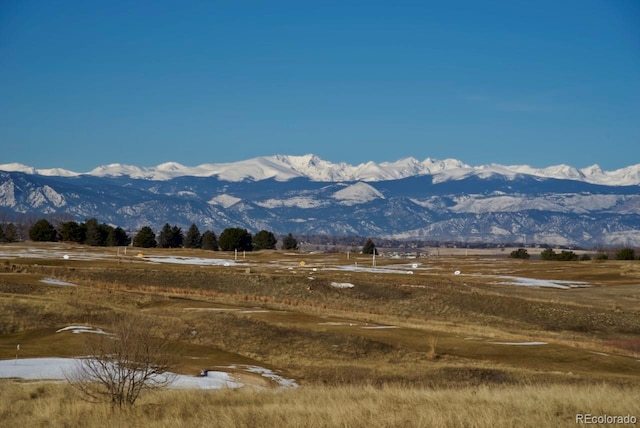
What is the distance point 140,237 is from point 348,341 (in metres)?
123

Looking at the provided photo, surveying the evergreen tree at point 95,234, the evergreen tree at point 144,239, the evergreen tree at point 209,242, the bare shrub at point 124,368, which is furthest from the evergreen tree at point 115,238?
the bare shrub at point 124,368

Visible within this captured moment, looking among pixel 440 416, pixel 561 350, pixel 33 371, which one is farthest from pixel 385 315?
pixel 440 416

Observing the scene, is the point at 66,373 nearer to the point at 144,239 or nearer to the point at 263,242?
the point at 144,239

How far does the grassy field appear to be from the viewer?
1794 centimetres

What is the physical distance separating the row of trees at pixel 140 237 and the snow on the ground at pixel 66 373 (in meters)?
124

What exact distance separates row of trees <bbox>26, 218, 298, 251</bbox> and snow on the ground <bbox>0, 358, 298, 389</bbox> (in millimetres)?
123960

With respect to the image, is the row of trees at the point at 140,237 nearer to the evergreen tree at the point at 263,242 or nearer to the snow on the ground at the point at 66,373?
the evergreen tree at the point at 263,242

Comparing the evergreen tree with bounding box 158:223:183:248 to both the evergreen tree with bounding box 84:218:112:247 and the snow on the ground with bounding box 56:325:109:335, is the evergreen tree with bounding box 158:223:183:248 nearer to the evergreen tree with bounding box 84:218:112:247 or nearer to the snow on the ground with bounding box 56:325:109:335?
the evergreen tree with bounding box 84:218:112:247

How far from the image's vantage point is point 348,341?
43062 millimetres

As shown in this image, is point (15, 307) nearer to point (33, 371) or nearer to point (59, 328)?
point (59, 328)

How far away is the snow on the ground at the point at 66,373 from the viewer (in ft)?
92.2

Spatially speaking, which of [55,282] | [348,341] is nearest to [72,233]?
[55,282]

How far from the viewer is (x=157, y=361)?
23484mm

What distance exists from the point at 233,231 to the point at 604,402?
144549 millimetres
